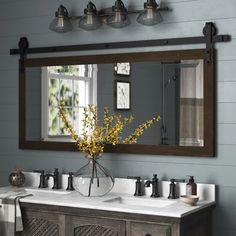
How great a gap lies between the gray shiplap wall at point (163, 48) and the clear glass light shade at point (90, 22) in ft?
0.36

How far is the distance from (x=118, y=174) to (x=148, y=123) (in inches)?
19.1

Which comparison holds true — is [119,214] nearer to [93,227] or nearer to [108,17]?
[93,227]

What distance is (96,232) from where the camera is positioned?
147 inches

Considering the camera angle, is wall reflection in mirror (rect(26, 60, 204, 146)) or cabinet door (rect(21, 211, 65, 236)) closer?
cabinet door (rect(21, 211, 65, 236))

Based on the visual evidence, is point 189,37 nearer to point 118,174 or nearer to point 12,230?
point 118,174

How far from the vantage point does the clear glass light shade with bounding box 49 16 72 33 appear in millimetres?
4426

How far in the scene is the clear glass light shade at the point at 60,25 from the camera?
4426 mm

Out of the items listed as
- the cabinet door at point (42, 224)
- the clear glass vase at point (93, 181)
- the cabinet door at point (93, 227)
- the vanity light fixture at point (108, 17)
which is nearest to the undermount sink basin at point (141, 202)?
the clear glass vase at point (93, 181)

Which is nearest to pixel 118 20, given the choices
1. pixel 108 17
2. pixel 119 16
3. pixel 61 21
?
pixel 119 16

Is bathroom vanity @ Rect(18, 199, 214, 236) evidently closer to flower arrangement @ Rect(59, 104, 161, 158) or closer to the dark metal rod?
flower arrangement @ Rect(59, 104, 161, 158)

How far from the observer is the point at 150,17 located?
4.05 m

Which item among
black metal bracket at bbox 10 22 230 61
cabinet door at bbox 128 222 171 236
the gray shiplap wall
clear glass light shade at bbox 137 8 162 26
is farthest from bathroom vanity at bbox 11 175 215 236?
clear glass light shade at bbox 137 8 162 26

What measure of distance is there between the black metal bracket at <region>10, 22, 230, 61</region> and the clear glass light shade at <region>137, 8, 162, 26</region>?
0.15m

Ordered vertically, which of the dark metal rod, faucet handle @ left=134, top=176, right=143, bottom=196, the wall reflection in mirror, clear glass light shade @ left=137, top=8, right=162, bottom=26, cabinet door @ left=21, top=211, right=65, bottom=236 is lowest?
cabinet door @ left=21, top=211, right=65, bottom=236
